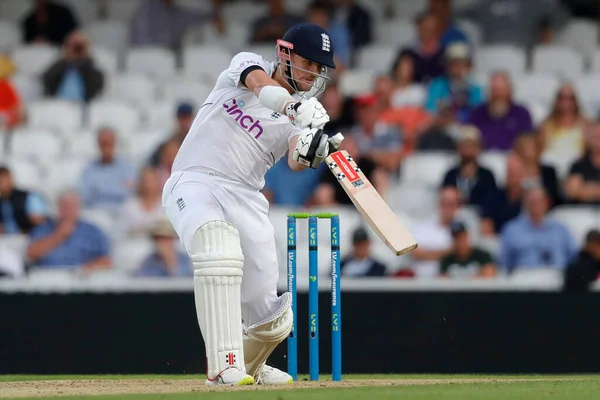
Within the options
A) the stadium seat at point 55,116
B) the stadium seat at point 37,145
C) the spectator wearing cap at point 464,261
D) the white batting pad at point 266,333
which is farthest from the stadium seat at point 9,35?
the white batting pad at point 266,333

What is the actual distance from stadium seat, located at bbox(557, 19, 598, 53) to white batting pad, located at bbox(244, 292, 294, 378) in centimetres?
626

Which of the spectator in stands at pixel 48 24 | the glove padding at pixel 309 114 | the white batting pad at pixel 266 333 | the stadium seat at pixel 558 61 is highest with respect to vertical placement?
the spectator in stands at pixel 48 24

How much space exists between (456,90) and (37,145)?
361cm

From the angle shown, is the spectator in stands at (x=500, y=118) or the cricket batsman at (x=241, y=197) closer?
the cricket batsman at (x=241, y=197)

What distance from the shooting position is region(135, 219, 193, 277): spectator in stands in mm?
8500

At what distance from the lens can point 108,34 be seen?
1138 centimetres

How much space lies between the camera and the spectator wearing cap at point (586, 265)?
813 centimetres

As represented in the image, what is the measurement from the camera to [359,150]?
9.56m

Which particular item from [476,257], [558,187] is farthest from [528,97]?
[476,257]

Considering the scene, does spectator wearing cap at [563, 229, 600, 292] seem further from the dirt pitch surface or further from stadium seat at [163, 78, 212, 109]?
stadium seat at [163, 78, 212, 109]

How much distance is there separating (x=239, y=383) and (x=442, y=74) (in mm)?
5829

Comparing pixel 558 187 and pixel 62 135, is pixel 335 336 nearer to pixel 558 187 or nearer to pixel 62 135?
pixel 558 187

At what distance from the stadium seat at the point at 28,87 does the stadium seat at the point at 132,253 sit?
253 cm

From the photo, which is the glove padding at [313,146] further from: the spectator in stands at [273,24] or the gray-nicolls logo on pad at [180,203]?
the spectator in stands at [273,24]
